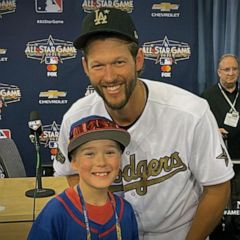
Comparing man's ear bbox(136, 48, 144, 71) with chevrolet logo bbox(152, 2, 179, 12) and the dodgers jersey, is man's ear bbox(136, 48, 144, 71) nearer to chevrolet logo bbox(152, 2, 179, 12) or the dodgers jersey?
the dodgers jersey

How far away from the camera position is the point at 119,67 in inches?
58.3

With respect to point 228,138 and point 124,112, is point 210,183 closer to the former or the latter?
point 124,112

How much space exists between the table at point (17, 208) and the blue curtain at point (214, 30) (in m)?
2.42

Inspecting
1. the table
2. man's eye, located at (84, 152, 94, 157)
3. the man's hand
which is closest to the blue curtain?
the man's hand

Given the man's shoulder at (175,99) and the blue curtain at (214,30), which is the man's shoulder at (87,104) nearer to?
the man's shoulder at (175,99)

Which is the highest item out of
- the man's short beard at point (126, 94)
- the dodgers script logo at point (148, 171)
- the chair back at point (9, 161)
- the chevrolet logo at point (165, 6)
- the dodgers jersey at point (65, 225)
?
the chevrolet logo at point (165, 6)

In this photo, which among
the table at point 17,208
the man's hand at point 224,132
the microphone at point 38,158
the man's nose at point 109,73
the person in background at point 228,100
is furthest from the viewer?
the person in background at point 228,100

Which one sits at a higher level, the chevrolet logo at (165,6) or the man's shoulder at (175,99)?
the chevrolet logo at (165,6)

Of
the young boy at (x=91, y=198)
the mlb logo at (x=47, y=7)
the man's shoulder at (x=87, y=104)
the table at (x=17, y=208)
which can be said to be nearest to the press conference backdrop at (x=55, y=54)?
the mlb logo at (x=47, y=7)

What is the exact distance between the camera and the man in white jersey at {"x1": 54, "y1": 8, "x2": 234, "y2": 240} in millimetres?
1512

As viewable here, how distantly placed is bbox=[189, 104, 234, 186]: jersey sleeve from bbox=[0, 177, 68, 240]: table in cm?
97

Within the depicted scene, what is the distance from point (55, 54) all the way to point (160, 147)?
3048 millimetres

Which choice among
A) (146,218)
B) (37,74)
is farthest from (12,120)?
(146,218)

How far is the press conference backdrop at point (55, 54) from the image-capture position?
14.7 ft
